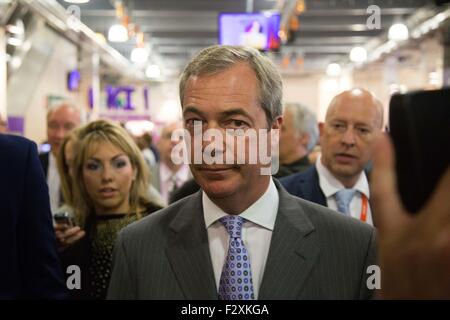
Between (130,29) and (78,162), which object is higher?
(130,29)

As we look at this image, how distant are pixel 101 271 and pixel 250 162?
2.80 ft

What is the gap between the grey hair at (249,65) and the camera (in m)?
1.37

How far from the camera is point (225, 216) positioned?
1409 millimetres

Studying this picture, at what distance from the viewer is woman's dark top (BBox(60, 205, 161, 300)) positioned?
78.2 inches

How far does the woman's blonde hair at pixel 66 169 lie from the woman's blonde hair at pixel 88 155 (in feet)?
0.14

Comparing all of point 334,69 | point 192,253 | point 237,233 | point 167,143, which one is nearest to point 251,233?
point 237,233

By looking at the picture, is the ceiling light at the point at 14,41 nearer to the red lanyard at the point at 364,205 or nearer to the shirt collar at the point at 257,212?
the red lanyard at the point at 364,205

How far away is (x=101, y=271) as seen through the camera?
2006 millimetres

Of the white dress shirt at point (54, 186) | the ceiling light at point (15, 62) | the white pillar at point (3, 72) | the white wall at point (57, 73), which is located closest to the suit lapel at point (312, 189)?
the white dress shirt at point (54, 186)

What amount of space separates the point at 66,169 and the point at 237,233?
1.16 meters

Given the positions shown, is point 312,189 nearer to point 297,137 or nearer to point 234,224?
point 234,224

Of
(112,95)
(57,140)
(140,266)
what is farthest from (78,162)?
(112,95)

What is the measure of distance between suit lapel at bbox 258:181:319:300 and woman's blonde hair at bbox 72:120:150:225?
0.85 m
